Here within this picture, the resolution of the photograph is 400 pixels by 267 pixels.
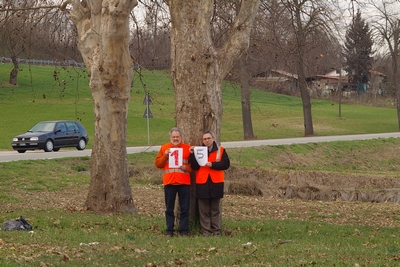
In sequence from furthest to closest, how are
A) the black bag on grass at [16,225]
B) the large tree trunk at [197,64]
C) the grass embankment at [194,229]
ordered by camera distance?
1. the large tree trunk at [197,64]
2. the black bag on grass at [16,225]
3. the grass embankment at [194,229]

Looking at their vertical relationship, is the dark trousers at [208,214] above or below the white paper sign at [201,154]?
below

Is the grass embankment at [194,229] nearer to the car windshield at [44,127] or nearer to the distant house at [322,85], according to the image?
the distant house at [322,85]

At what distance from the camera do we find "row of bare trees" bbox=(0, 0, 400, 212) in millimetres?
12656

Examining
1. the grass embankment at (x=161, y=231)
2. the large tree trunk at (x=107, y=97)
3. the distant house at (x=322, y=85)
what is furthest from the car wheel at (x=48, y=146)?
the large tree trunk at (x=107, y=97)

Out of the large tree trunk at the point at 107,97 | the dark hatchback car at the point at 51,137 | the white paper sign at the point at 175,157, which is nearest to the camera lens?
the white paper sign at the point at 175,157

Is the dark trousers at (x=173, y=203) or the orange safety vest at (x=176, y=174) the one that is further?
the dark trousers at (x=173, y=203)

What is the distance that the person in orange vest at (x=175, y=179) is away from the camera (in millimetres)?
12148

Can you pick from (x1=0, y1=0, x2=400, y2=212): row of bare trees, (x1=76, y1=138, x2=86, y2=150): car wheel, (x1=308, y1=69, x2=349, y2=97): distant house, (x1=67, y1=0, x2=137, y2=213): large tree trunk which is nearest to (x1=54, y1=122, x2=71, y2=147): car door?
(x1=76, y1=138, x2=86, y2=150): car wheel

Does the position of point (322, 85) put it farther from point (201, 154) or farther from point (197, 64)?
point (201, 154)

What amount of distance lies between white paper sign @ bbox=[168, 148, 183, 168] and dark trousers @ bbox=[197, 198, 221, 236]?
2.85 ft

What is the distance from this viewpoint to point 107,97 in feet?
51.4

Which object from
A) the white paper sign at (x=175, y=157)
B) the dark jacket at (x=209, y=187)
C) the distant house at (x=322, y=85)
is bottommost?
the dark jacket at (x=209, y=187)

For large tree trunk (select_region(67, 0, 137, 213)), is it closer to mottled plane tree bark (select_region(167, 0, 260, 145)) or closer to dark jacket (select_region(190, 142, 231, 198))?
mottled plane tree bark (select_region(167, 0, 260, 145))

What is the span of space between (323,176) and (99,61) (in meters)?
13.3
